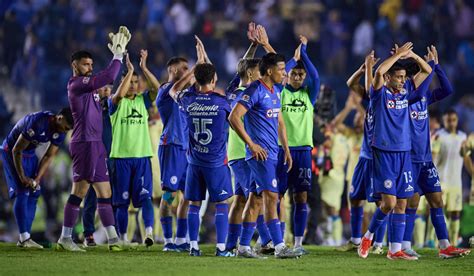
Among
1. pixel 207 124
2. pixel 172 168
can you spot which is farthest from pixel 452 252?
pixel 172 168

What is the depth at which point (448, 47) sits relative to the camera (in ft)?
67.2

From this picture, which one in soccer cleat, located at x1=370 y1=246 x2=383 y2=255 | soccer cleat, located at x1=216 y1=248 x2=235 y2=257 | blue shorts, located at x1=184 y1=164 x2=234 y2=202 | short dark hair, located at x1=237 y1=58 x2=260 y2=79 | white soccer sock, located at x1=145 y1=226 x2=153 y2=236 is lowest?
soccer cleat, located at x1=370 y1=246 x2=383 y2=255

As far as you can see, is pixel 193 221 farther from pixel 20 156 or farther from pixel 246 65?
pixel 20 156

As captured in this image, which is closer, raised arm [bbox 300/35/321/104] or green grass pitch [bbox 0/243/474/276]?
green grass pitch [bbox 0/243/474/276]

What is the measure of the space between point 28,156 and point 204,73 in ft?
10.5

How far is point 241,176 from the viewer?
39.8 feet

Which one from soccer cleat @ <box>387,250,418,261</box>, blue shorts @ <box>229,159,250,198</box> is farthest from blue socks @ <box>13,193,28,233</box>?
soccer cleat @ <box>387,250,418,261</box>

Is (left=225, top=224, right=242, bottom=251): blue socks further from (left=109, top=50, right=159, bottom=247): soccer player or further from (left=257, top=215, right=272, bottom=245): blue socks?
(left=109, top=50, right=159, bottom=247): soccer player

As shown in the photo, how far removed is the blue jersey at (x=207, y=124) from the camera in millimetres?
11633

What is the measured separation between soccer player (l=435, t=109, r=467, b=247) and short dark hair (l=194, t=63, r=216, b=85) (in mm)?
5750

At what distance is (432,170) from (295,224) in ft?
6.03

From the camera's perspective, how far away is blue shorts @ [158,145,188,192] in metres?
13.4

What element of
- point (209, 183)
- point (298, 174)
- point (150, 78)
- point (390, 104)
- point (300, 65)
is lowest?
point (209, 183)

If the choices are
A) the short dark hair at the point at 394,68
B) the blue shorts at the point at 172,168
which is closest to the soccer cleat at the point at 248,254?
the blue shorts at the point at 172,168
